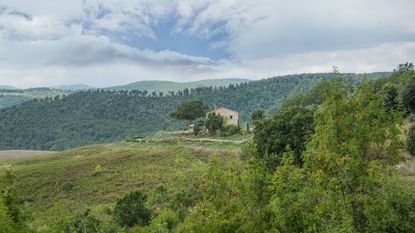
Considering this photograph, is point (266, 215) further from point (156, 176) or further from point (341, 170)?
point (156, 176)

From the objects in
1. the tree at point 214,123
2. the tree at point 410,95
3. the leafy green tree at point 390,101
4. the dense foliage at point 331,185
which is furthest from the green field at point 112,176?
the dense foliage at point 331,185

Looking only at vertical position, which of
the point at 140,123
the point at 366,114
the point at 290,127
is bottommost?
the point at 140,123

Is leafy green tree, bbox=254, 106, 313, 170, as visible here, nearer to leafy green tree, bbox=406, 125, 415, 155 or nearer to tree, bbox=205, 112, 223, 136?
leafy green tree, bbox=406, 125, 415, 155

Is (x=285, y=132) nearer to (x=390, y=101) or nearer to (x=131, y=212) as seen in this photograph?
(x=390, y=101)

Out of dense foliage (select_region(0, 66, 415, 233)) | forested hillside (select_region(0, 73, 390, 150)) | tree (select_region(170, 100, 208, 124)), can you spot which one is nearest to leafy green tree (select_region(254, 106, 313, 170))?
dense foliage (select_region(0, 66, 415, 233))

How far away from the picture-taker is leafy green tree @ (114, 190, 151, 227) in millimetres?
28547

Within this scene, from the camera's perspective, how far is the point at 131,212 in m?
28.7

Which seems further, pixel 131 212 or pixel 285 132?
pixel 285 132

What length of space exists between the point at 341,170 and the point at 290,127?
856 inches

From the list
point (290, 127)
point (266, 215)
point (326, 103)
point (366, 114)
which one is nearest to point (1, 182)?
point (266, 215)

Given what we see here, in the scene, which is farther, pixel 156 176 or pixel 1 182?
pixel 156 176

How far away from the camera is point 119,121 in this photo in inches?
7274

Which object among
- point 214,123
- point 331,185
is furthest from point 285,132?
point 214,123

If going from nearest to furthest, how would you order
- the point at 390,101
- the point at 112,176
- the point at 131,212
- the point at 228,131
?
the point at 390,101
the point at 131,212
the point at 112,176
the point at 228,131
